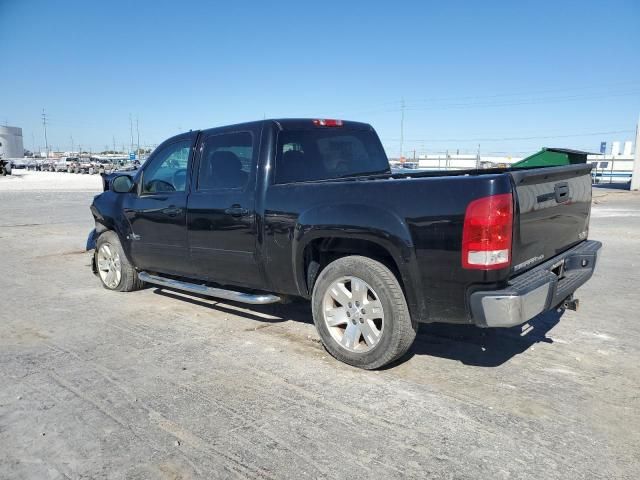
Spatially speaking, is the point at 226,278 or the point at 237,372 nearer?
the point at 237,372

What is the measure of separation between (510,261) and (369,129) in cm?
277

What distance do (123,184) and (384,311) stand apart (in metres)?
3.69

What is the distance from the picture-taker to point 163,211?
17.6 ft

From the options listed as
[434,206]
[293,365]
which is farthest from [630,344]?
[293,365]

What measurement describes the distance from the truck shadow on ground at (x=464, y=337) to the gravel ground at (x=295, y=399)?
0.07 ft

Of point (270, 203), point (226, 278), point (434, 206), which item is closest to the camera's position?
point (434, 206)

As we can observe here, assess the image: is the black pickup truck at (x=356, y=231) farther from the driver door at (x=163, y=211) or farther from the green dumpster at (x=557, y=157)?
the green dumpster at (x=557, y=157)

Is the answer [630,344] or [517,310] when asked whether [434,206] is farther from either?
[630,344]

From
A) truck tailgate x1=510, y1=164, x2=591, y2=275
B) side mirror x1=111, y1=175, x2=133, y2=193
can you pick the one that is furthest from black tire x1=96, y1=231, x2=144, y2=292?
truck tailgate x1=510, y1=164, x2=591, y2=275

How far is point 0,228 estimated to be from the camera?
12.9 metres

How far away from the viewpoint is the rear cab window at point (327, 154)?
4512 mm

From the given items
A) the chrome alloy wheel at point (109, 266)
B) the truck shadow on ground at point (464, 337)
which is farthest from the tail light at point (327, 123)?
the chrome alloy wheel at point (109, 266)

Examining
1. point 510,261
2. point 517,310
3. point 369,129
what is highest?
point 369,129

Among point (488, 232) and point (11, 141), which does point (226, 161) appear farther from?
point (11, 141)
